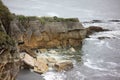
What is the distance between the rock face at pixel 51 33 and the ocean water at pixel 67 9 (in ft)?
96.3

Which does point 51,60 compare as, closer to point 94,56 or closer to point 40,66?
point 40,66

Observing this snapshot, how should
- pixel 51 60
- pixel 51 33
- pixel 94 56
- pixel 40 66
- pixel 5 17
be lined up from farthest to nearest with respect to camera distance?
1. pixel 51 33
2. pixel 94 56
3. pixel 51 60
4. pixel 40 66
5. pixel 5 17

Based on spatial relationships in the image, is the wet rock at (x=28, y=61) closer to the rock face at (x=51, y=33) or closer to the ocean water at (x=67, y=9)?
the rock face at (x=51, y=33)

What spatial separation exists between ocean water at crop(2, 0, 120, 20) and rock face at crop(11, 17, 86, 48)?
2936cm

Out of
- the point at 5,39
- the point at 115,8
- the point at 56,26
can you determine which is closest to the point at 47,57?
the point at 56,26

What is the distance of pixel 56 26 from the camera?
57688mm

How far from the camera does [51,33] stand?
56.8 m

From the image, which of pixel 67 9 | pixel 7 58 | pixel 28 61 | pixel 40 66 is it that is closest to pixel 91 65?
pixel 40 66

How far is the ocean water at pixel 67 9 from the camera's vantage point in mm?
91969

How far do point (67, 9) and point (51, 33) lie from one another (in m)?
49.9

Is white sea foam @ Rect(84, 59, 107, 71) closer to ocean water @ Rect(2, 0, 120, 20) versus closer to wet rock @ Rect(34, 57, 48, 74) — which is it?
wet rock @ Rect(34, 57, 48, 74)

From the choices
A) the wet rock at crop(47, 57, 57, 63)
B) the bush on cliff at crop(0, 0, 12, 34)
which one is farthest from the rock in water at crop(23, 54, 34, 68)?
the bush on cliff at crop(0, 0, 12, 34)

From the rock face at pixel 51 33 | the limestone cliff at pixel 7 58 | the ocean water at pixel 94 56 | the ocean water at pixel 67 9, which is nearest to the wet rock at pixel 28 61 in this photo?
the ocean water at pixel 94 56

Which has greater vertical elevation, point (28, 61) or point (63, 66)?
point (28, 61)
